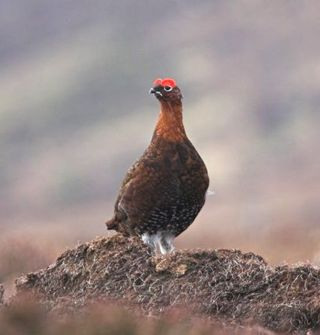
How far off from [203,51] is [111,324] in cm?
13531

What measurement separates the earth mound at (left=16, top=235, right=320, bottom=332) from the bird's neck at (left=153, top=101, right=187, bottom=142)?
2.53 metres

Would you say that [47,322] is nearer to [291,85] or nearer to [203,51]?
[291,85]

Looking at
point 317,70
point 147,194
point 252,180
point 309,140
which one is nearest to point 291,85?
point 317,70

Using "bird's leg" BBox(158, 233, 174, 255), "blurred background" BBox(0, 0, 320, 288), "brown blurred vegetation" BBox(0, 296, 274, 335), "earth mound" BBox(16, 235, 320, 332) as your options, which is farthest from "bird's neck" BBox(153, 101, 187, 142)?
"blurred background" BBox(0, 0, 320, 288)

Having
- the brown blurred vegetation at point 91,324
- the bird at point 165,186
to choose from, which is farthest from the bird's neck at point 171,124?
the brown blurred vegetation at point 91,324

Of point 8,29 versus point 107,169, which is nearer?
point 107,169

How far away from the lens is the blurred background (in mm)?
110750

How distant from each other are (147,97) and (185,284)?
11836cm

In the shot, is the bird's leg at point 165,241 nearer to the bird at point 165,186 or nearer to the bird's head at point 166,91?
the bird at point 165,186

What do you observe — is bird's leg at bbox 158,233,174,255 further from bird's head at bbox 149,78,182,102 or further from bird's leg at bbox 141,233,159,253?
bird's head at bbox 149,78,182,102

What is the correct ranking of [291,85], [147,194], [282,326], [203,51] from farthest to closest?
[203,51] → [291,85] → [147,194] → [282,326]

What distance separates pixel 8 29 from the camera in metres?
162

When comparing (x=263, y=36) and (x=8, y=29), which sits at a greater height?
(x=8, y=29)

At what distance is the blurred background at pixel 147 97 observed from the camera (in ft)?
363
